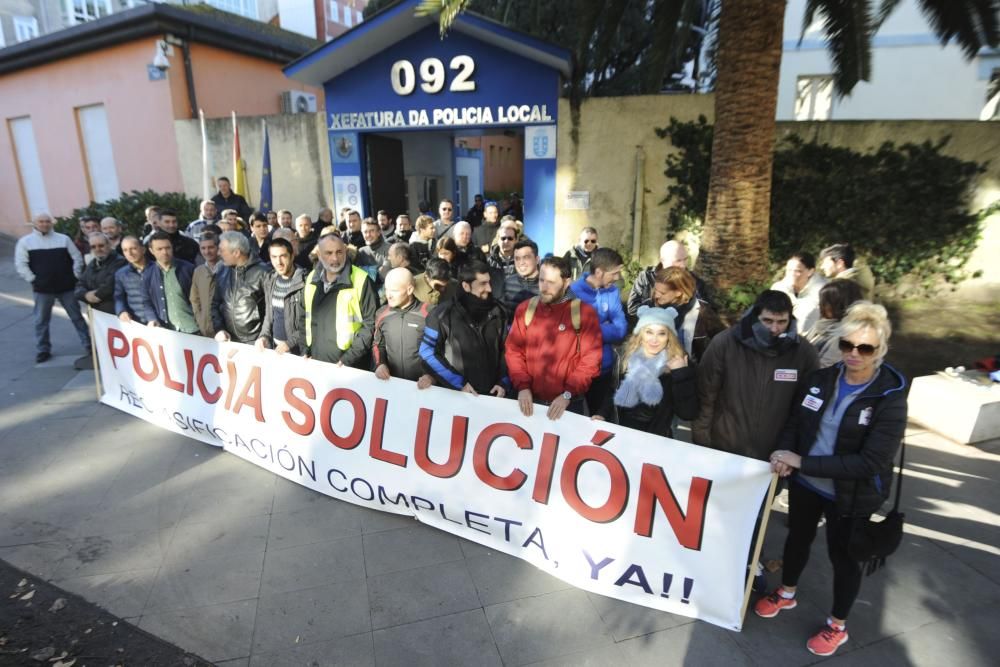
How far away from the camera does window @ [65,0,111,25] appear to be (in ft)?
92.0

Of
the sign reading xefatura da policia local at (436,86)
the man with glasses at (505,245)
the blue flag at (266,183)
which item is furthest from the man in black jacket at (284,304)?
the blue flag at (266,183)

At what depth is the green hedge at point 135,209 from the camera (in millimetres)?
11000

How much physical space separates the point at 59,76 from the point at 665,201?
14.3m

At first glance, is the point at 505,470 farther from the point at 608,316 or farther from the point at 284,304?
the point at 284,304

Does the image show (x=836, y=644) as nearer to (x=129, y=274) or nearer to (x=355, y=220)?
(x=129, y=274)

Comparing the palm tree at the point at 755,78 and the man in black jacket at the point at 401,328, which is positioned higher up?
the palm tree at the point at 755,78

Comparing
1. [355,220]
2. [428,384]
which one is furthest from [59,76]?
[428,384]

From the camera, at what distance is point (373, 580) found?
131 inches

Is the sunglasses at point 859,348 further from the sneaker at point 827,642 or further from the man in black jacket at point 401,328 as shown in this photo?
the man in black jacket at point 401,328

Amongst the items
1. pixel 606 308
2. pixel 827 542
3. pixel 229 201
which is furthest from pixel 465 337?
pixel 229 201

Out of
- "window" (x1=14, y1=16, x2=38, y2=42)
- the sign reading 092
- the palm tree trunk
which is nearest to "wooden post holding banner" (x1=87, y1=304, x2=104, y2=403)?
the sign reading 092

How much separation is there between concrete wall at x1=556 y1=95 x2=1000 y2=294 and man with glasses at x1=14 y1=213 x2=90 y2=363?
7.05 meters

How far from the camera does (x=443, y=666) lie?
2.75 m

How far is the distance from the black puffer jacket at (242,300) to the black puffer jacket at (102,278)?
1.93 m
